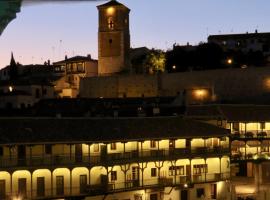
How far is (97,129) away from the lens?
33688mm

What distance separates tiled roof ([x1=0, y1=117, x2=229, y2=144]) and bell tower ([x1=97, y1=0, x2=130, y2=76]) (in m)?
42.5

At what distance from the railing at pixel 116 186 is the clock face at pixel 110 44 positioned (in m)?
44.5

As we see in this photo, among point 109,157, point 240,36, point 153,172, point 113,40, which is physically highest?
point 240,36

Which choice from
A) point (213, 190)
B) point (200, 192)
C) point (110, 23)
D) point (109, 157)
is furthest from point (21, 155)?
point (110, 23)

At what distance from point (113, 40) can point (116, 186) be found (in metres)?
49.5

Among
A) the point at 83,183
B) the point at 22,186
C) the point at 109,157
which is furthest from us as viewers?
the point at 109,157

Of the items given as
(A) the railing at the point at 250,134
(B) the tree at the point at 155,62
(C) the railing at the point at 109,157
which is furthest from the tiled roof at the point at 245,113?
(B) the tree at the point at 155,62

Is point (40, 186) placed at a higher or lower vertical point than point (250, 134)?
lower

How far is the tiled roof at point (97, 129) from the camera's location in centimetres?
3030

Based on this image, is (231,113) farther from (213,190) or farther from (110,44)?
(110,44)

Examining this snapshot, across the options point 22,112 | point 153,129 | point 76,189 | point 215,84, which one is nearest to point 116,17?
point 215,84

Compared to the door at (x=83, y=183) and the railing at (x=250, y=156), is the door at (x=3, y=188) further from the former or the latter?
the railing at (x=250, y=156)

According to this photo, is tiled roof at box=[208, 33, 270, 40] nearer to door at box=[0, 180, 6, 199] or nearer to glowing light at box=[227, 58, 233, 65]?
glowing light at box=[227, 58, 233, 65]

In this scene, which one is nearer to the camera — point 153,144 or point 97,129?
point 97,129
